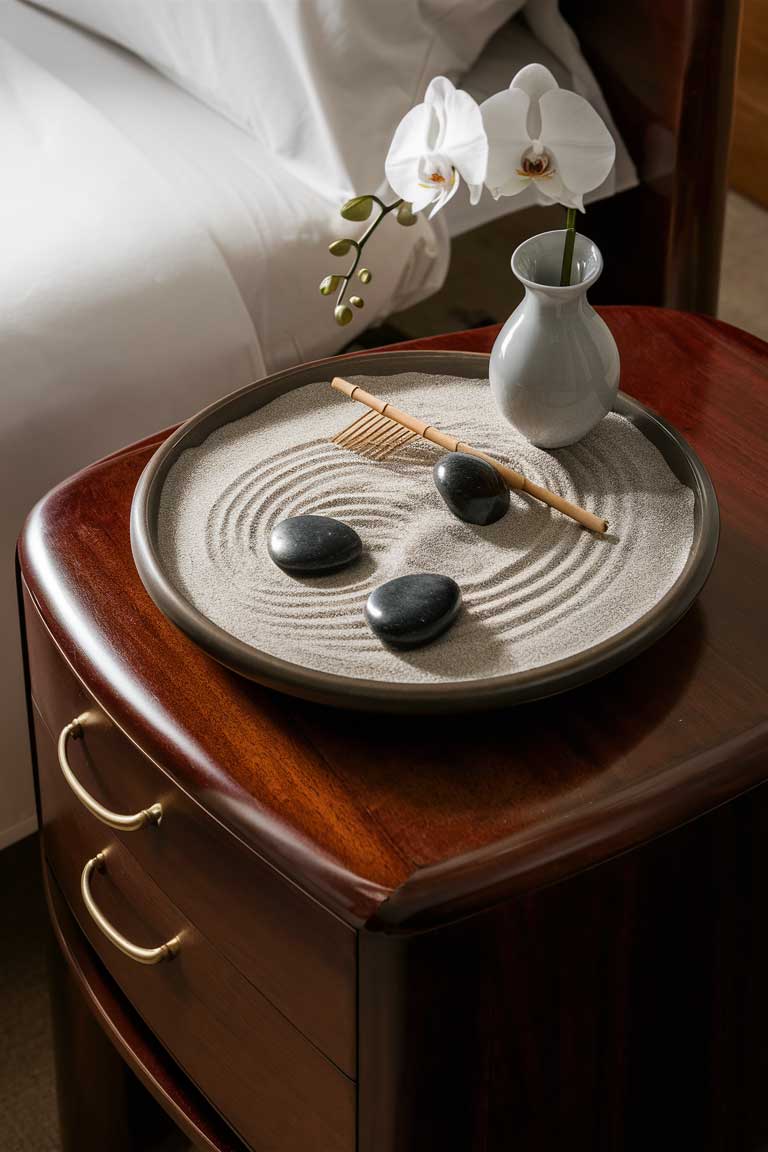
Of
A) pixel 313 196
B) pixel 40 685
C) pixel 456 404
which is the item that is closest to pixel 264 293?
pixel 313 196

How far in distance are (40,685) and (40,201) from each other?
431mm

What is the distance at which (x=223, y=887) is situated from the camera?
1.75 feet

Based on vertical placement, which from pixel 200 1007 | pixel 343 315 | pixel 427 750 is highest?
pixel 343 315

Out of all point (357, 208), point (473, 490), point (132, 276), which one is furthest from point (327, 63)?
point (473, 490)

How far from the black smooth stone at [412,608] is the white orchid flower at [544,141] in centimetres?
19

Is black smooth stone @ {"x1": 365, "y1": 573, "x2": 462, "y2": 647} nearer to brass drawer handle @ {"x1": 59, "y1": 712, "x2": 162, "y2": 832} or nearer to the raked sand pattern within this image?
the raked sand pattern

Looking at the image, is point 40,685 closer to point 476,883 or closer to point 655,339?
point 476,883

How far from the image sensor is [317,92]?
0.95 metres

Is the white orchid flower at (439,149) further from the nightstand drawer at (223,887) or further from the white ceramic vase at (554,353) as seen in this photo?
the nightstand drawer at (223,887)

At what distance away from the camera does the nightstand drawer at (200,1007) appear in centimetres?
54

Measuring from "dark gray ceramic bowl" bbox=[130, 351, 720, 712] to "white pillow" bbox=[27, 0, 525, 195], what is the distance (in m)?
0.34

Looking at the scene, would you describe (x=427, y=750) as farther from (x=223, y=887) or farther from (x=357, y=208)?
(x=357, y=208)

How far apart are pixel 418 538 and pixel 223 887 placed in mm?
183

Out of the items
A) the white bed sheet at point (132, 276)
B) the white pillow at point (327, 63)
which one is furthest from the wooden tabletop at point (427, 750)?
the white pillow at point (327, 63)
